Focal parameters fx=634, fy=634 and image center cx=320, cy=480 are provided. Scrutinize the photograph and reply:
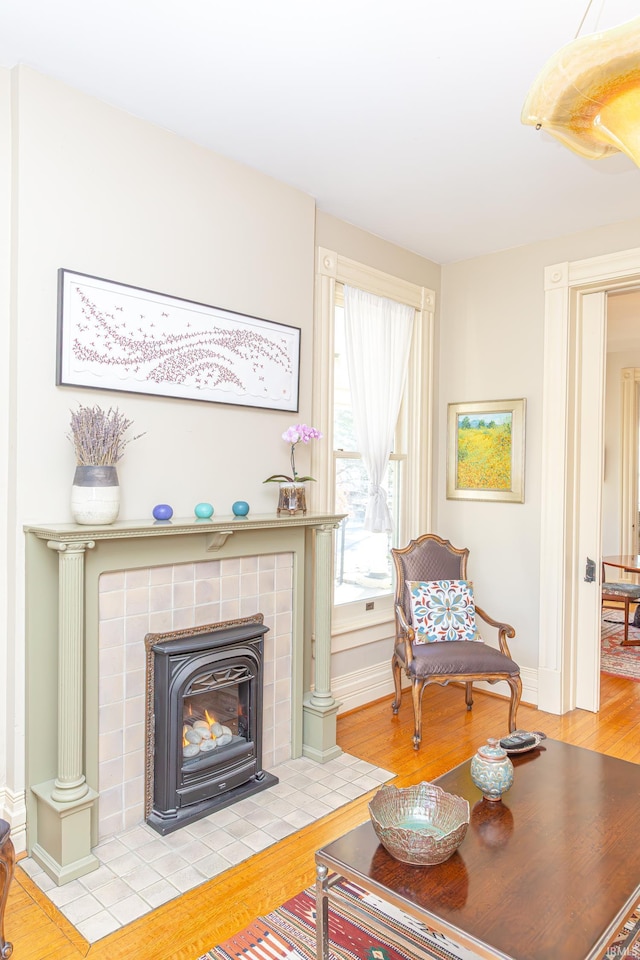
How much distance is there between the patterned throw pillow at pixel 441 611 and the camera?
372 cm

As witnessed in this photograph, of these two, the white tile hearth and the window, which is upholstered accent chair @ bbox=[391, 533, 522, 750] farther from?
the white tile hearth

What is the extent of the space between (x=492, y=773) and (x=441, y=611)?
178cm

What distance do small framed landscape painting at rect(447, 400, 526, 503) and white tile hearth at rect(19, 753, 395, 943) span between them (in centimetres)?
201

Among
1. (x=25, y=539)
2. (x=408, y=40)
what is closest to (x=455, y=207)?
(x=408, y=40)

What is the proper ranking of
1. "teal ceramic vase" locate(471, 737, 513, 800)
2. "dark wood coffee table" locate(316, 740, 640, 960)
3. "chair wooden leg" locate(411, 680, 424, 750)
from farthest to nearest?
"chair wooden leg" locate(411, 680, 424, 750) < "teal ceramic vase" locate(471, 737, 513, 800) < "dark wood coffee table" locate(316, 740, 640, 960)

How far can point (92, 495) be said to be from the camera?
235 cm

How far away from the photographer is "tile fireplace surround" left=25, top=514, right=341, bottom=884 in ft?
7.43

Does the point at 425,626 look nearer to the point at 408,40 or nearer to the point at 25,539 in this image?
the point at 25,539

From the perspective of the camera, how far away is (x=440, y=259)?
4.45 metres

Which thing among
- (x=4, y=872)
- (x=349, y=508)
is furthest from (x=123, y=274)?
(x=4, y=872)

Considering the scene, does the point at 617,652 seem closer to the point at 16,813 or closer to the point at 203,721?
the point at 203,721

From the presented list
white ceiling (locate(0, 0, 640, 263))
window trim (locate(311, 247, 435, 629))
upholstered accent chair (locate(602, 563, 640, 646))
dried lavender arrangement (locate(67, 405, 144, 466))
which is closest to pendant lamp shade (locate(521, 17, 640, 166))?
white ceiling (locate(0, 0, 640, 263))

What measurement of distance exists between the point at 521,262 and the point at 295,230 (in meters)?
1.65

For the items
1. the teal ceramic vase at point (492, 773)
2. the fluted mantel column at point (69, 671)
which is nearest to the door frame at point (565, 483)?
the teal ceramic vase at point (492, 773)
